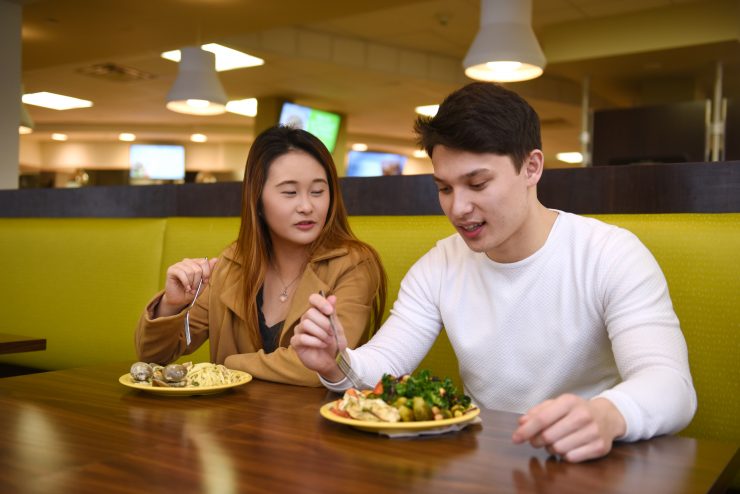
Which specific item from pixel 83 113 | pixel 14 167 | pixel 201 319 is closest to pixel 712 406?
pixel 201 319

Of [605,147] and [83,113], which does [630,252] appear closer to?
[605,147]

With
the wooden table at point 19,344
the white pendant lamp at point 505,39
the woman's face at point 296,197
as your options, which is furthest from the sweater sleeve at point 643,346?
the white pendant lamp at point 505,39

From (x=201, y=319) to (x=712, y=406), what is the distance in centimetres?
122

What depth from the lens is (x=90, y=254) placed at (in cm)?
291

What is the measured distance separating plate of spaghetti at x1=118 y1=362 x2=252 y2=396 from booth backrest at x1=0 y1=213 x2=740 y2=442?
28.7 inches

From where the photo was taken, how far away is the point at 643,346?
1.18m

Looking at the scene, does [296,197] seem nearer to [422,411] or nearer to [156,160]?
[422,411]

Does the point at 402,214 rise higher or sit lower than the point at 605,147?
lower

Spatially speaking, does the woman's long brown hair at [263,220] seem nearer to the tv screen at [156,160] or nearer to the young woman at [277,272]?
the young woman at [277,272]

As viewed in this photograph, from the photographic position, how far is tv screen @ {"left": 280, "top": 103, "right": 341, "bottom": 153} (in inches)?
352

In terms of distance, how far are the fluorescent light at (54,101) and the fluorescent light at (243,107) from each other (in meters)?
1.89

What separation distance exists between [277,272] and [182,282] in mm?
402

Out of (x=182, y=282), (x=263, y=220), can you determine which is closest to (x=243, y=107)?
(x=263, y=220)

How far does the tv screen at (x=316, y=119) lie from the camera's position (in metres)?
8.94
